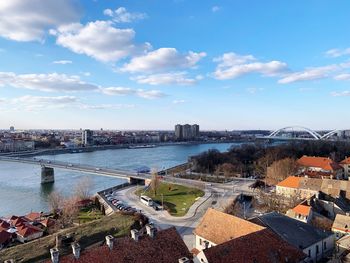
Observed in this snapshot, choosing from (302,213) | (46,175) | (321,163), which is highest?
(321,163)

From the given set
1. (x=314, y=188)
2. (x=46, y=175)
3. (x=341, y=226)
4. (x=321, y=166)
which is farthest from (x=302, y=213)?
(x=46, y=175)

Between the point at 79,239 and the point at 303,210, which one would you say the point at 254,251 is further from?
the point at 79,239

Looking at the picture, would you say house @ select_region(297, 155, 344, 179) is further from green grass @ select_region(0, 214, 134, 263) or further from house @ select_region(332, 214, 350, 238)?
green grass @ select_region(0, 214, 134, 263)

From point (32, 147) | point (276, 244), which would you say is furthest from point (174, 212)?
point (32, 147)

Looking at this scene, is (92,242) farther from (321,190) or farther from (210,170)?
(210,170)

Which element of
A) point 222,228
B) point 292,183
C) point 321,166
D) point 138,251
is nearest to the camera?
point 138,251

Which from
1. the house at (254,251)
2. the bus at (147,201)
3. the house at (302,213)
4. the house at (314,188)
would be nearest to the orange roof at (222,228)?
the house at (254,251)
